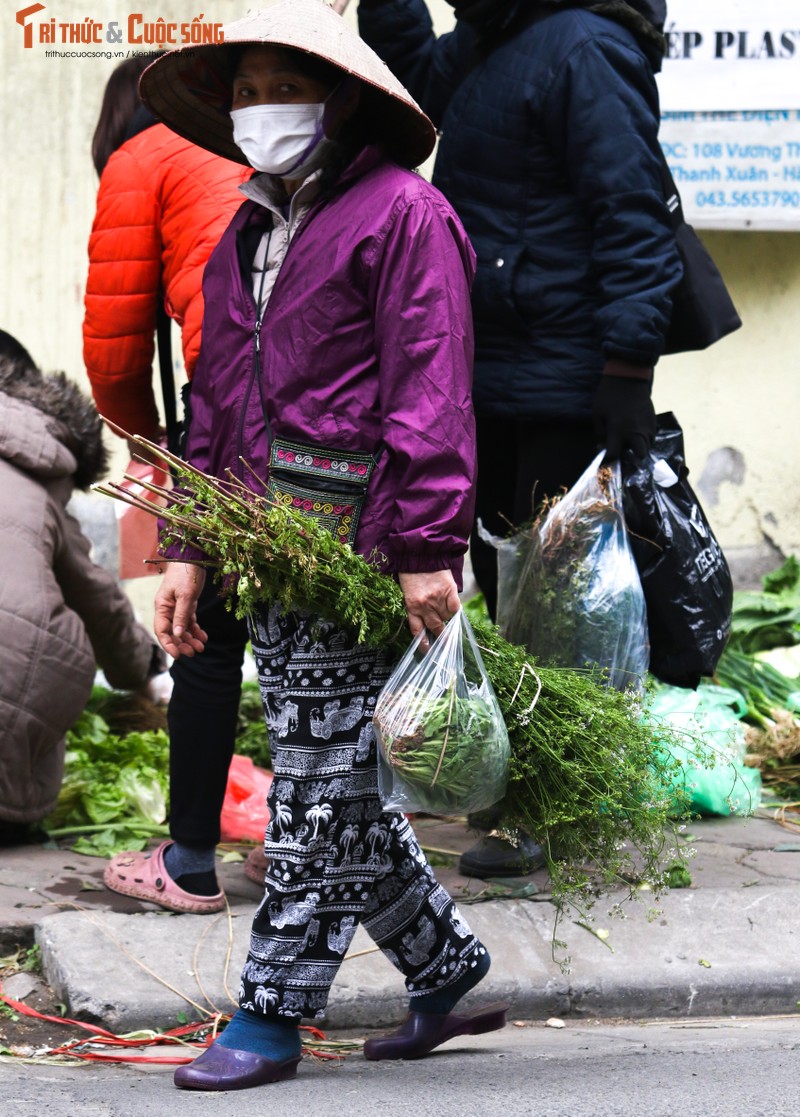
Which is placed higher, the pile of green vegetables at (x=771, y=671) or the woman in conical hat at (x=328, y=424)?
the woman in conical hat at (x=328, y=424)

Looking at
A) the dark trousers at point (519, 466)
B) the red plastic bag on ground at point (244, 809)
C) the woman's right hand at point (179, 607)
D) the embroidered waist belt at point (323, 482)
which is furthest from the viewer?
the red plastic bag on ground at point (244, 809)

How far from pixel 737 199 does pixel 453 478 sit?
361cm

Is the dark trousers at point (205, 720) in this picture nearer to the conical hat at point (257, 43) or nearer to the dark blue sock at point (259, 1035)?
the dark blue sock at point (259, 1035)

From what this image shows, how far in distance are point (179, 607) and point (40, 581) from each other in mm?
1223

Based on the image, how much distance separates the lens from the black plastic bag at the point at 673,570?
362cm

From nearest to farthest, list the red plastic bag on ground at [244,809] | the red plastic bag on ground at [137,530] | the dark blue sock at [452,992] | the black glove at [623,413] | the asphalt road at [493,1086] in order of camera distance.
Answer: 1. the asphalt road at [493,1086]
2. the dark blue sock at [452,992]
3. the black glove at [623,413]
4. the red plastic bag on ground at [137,530]
5. the red plastic bag on ground at [244,809]

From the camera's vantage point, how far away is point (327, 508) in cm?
271

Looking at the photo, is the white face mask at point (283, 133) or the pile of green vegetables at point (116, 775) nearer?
the white face mask at point (283, 133)

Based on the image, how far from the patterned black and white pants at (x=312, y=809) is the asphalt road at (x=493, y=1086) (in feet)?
0.64

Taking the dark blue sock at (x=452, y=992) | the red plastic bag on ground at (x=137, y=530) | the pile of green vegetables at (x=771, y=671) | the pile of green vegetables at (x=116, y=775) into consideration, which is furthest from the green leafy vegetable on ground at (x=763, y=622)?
the dark blue sock at (x=452, y=992)

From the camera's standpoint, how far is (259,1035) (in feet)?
9.07

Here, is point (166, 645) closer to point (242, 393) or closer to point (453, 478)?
point (242, 393)

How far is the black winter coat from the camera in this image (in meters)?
3.55

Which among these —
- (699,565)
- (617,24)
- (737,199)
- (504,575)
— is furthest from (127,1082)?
(737,199)
